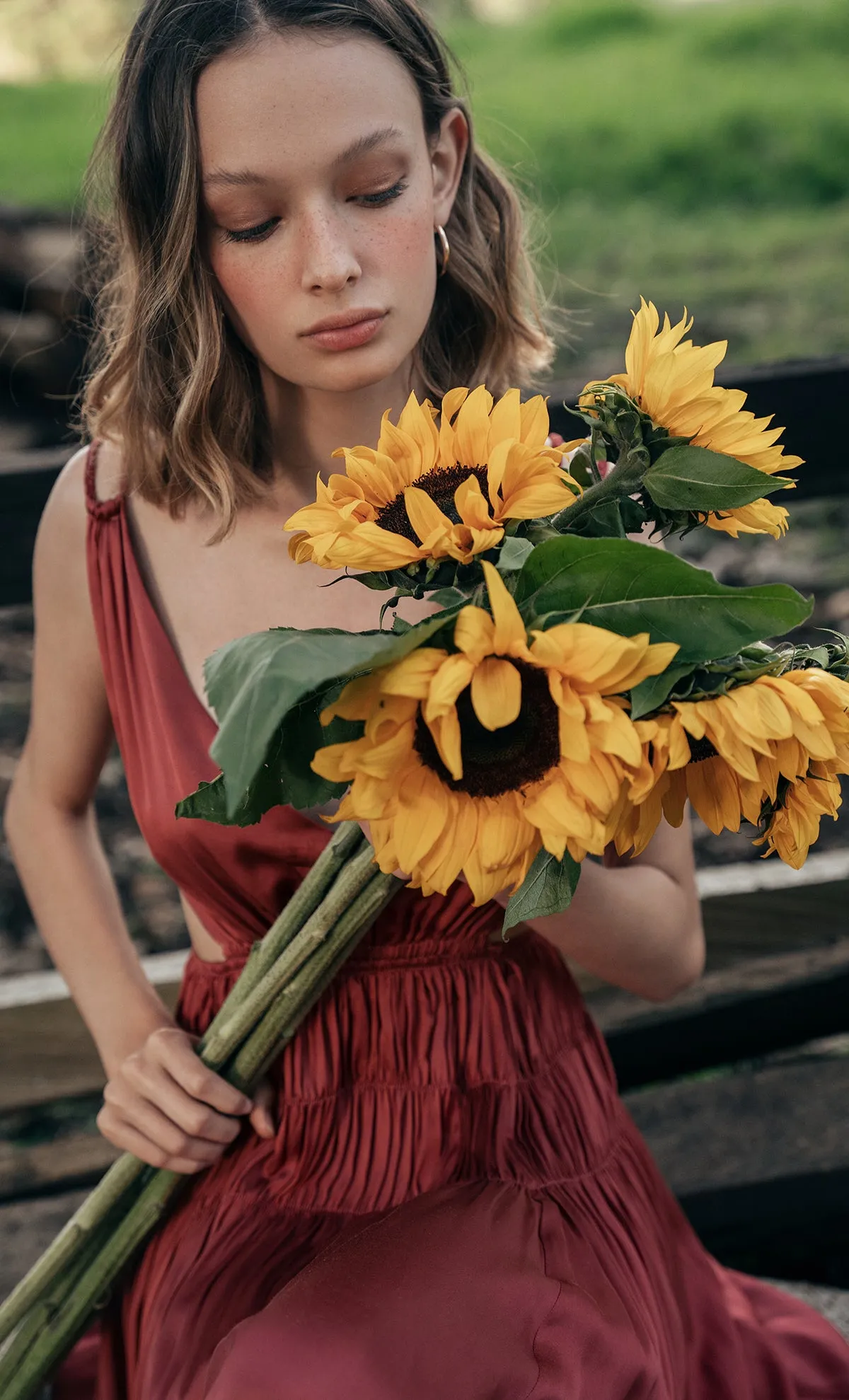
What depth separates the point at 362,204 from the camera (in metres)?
1.37

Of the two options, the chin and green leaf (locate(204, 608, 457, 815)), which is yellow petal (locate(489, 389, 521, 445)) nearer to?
green leaf (locate(204, 608, 457, 815))

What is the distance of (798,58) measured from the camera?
9852 millimetres

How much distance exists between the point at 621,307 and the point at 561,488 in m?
6.16

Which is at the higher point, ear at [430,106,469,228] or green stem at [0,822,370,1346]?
ear at [430,106,469,228]

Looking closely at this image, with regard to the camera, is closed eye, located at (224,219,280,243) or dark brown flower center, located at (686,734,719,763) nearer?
dark brown flower center, located at (686,734,719,763)

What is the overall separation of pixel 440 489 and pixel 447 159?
75 centimetres

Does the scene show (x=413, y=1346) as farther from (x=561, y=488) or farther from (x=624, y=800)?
(x=561, y=488)

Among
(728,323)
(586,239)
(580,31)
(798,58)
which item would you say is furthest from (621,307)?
(580,31)

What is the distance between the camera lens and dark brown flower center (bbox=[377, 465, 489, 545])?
981 millimetres

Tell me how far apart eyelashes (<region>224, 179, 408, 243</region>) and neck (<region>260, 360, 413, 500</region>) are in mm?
276

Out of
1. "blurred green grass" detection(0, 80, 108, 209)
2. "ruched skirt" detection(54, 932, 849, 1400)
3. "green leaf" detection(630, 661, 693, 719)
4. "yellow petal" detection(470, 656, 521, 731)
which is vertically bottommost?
"ruched skirt" detection(54, 932, 849, 1400)

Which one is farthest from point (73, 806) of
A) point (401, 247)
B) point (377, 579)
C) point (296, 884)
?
point (377, 579)

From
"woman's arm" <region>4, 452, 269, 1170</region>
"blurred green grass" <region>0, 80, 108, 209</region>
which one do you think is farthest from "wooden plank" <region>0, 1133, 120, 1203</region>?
"blurred green grass" <region>0, 80, 108, 209</region>

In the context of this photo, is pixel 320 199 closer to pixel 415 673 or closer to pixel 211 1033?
pixel 415 673
